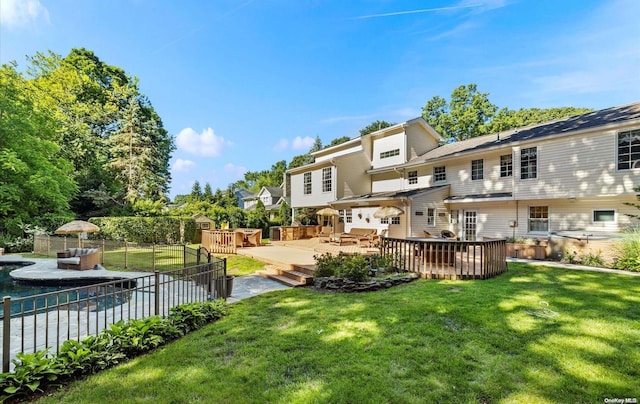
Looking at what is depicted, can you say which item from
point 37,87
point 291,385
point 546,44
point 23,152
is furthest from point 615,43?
point 37,87

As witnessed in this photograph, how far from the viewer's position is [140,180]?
27.1 metres

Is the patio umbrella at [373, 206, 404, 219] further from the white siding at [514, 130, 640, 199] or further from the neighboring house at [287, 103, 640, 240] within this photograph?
the white siding at [514, 130, 640, 199]

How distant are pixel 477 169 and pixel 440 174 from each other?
2328 millimetres

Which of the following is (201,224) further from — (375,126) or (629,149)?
(375,126)

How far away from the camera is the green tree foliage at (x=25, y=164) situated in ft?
57.9

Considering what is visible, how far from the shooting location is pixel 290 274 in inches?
392

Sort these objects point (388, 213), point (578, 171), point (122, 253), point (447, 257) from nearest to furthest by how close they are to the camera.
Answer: point (447, 257) → point (578, 171) → point (388, 213) → point (122, 253)

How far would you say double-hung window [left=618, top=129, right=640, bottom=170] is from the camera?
452 inches

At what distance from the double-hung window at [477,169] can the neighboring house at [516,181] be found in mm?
53

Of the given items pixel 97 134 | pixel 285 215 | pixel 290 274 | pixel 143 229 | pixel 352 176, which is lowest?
pixel 290 274

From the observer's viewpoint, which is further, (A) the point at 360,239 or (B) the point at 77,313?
(A) the point at 360,239

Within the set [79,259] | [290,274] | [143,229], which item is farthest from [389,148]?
[79,259]

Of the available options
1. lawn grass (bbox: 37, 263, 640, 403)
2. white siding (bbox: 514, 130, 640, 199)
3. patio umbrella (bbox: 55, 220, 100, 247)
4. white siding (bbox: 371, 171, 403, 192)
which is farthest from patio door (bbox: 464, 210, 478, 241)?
patio umbrella (bbox: 55, 220, 100, 247)

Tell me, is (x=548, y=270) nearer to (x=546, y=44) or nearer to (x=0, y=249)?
(x=546, y=44)
